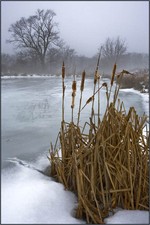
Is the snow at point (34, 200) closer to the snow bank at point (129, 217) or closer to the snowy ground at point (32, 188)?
the snowy ground at point (32, 188)

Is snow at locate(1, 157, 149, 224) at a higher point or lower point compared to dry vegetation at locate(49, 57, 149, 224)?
lower

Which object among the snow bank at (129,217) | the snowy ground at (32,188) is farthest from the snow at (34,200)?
the snow bank at (129,217)

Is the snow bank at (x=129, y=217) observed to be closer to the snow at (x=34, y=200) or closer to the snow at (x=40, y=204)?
the snow at (x=40, y=204)

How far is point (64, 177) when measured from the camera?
1.67 metres

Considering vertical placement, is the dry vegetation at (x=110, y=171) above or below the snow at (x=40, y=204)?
above

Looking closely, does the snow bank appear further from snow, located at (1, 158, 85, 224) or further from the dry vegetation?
snow, located at (1, 158, 85, 224)

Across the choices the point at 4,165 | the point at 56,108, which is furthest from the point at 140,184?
the point at 56,108

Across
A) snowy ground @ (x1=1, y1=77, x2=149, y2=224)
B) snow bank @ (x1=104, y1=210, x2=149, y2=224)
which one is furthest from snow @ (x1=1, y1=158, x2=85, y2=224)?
snow bank @ (x1=104, y1=210, x2=149, y2=224)

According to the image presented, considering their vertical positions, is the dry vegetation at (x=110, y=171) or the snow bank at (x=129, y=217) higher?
the dry vegetation at (x=110, y=171)

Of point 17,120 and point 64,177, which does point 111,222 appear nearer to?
point 64,177

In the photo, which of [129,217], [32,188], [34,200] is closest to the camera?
[129,217]

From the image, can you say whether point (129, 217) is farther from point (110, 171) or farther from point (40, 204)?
point (40, 204)

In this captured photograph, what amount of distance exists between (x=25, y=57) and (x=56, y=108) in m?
1.26

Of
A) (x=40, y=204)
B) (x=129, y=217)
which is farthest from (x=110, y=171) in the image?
(x=40, y=204)
